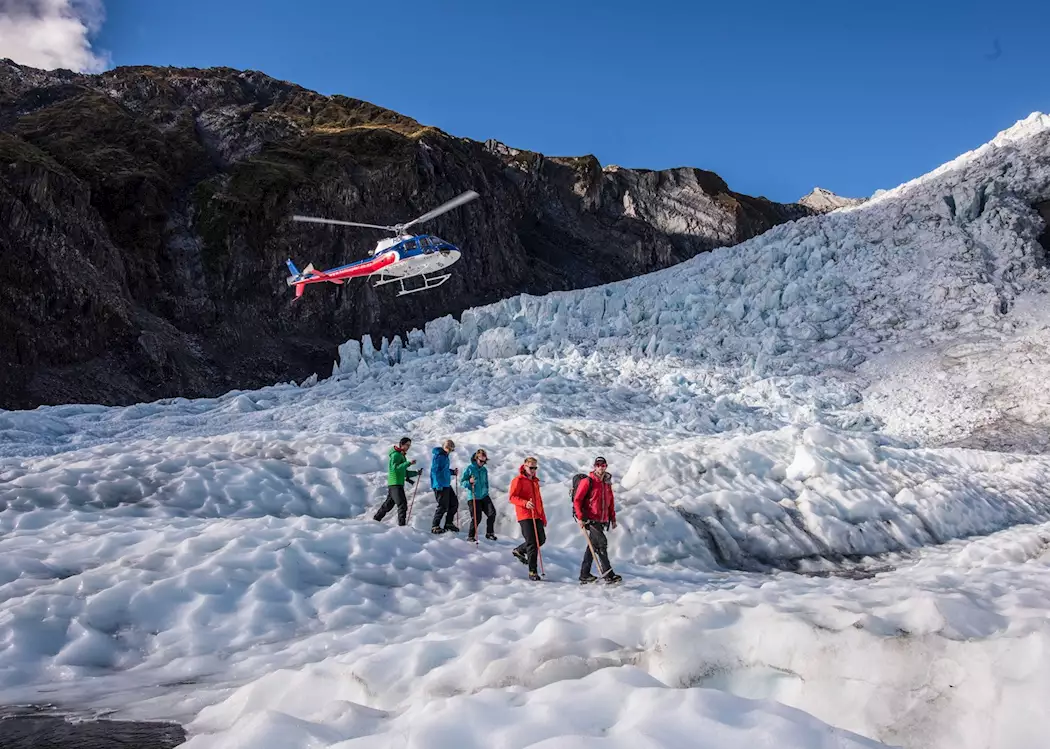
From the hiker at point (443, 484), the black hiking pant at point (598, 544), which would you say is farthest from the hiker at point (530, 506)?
the hiker at point (443, 484)

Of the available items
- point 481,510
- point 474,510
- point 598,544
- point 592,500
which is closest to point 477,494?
point 474,510

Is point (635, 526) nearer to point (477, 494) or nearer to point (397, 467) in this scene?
point (477, 494)

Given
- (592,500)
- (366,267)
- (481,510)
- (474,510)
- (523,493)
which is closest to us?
(592,500)

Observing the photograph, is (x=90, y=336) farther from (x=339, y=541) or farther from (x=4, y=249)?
(x=339, y=541)

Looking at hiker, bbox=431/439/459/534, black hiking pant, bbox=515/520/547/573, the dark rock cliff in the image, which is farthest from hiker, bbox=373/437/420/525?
the dark rock cliff

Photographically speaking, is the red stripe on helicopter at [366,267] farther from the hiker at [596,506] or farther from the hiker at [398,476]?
the hiker at [596,506]

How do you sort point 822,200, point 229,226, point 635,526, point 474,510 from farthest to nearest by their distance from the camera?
point 822,200 < point 229,226 < point 635,526 < point 474,510
